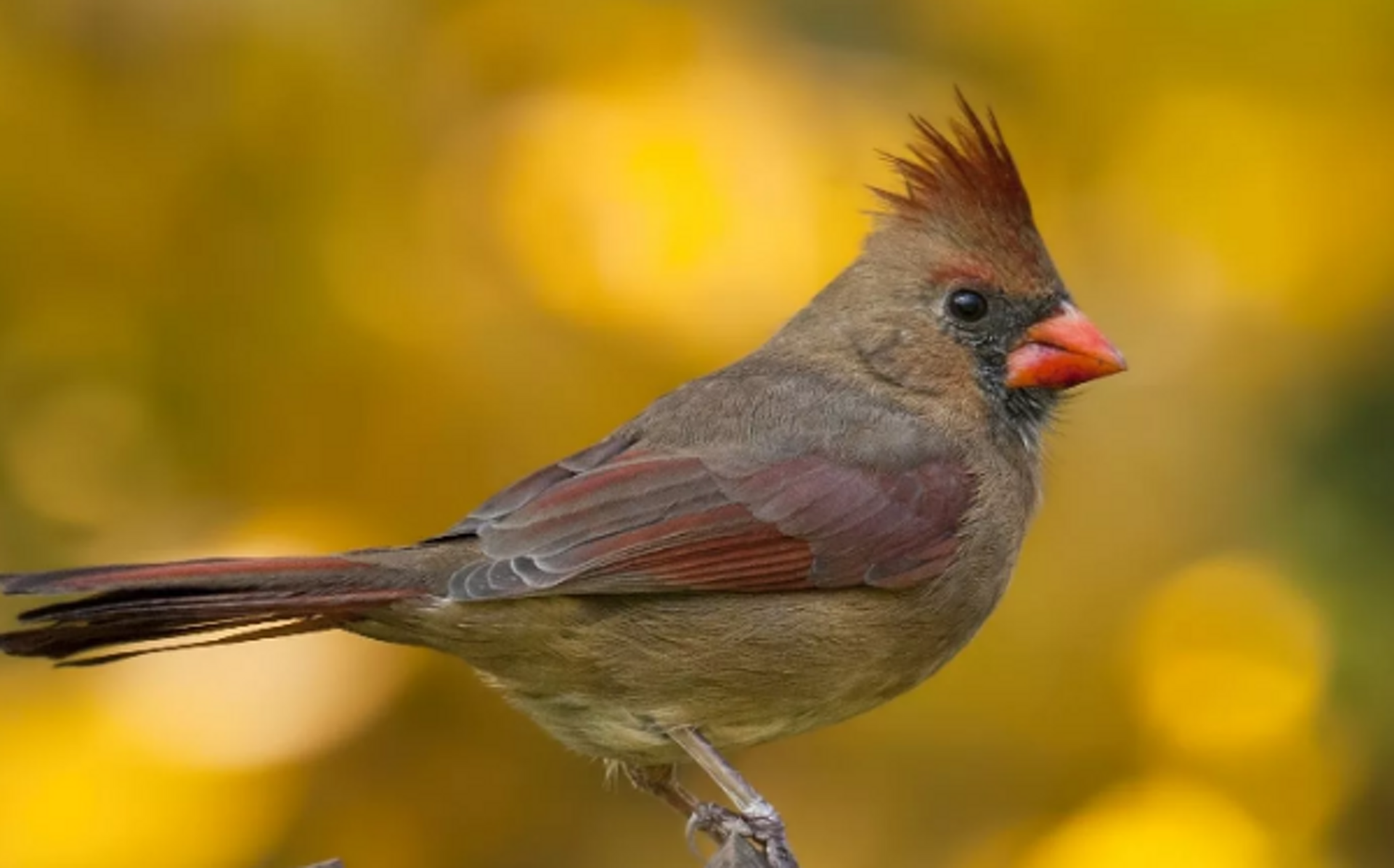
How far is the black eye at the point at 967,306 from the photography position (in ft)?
12.0

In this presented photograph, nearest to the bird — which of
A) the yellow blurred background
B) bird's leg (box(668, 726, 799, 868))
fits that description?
bird's leg (box(668, 726, 799, 868))

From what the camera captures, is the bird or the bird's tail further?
the bird

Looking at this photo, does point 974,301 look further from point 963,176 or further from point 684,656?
point 684,656

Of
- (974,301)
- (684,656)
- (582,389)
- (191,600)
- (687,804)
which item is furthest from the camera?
(582,389)

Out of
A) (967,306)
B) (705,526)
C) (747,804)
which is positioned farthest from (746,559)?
(967,306)

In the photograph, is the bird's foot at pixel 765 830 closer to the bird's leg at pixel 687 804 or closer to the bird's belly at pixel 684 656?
the bird's leg at pixel 687 804

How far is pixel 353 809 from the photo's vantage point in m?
3.79

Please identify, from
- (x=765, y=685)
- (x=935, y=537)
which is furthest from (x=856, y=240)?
(x=765, y=685)

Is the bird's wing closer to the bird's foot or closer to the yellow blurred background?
the bird's foot

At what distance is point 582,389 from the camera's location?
392cm

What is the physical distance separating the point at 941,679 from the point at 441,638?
1.06 m

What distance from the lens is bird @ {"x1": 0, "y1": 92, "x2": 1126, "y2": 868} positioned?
3098mm

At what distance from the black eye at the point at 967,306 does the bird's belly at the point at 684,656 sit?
1.80ft

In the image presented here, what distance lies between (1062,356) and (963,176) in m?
0.32
